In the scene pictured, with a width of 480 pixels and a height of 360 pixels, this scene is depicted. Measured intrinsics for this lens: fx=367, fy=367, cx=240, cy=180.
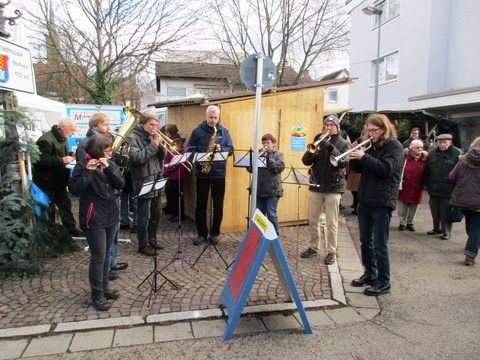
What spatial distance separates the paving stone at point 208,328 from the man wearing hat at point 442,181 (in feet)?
15.8

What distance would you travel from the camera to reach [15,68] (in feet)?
14.4

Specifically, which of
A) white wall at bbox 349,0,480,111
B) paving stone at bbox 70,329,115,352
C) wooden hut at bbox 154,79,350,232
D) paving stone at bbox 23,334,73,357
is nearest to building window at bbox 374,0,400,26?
white wall at bbox 349,0,480,111

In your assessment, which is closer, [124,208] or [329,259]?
[329,259]

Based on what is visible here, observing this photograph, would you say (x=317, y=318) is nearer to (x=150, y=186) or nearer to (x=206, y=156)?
(x=150, y=186)

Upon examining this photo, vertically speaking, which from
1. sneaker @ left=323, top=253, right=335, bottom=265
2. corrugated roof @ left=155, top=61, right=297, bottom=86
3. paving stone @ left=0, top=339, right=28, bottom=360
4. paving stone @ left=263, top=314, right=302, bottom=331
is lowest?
paving stone @ left=263, top=314, right=302, bottom=331

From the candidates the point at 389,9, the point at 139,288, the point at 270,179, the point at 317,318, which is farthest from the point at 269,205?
the point at 389,9

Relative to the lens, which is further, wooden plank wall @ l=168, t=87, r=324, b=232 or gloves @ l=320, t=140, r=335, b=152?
wooden plank wall @ l=168, t=87, r=324, b=232

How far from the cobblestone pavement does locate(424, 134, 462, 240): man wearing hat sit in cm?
277

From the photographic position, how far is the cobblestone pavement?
3639mm

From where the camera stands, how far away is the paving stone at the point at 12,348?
298 cm

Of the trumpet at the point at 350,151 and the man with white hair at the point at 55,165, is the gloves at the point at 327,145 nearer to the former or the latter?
the trumpet at the point at 350,151

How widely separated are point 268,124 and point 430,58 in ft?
39.1

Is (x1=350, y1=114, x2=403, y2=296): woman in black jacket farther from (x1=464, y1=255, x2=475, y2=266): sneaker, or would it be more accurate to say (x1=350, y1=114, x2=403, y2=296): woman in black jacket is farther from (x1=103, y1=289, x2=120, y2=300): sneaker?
(x1=103, y1=289, x2=120, y2=300): sneaker

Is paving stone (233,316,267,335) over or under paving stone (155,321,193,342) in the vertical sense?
under
